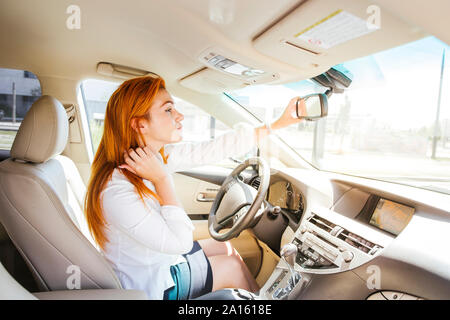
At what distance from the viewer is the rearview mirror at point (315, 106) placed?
1258 millimetres

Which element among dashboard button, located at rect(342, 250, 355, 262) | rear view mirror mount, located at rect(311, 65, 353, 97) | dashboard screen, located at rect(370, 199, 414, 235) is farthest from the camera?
rear view mirror mount, located at rect(311, 65, 353, 97)

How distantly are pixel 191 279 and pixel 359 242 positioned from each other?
73 centimetres

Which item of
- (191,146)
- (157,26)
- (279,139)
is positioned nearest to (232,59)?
(157,26)

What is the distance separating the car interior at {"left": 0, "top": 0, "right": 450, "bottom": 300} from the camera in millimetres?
959

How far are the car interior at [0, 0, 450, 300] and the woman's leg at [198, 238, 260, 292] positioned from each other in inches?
3.9

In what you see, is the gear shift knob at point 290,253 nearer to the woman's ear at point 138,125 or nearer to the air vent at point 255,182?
the air vent at point 255,182

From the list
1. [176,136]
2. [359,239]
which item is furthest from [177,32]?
[359,239]

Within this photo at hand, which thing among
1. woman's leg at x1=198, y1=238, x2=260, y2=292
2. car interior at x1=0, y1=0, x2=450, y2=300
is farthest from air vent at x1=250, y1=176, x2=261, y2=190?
woman's leg at x1=198, y1=238, x2=260, y2=292

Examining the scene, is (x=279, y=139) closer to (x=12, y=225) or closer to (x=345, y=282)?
(x=345, y=282)

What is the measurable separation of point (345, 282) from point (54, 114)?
1.33 metres

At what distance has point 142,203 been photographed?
959 millimetres

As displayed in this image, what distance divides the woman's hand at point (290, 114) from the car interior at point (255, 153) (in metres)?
0.06

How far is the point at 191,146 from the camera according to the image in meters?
1.56

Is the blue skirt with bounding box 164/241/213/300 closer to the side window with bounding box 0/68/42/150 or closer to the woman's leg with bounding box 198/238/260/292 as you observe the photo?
the woman's leg with bounding box 198/238/260/292
